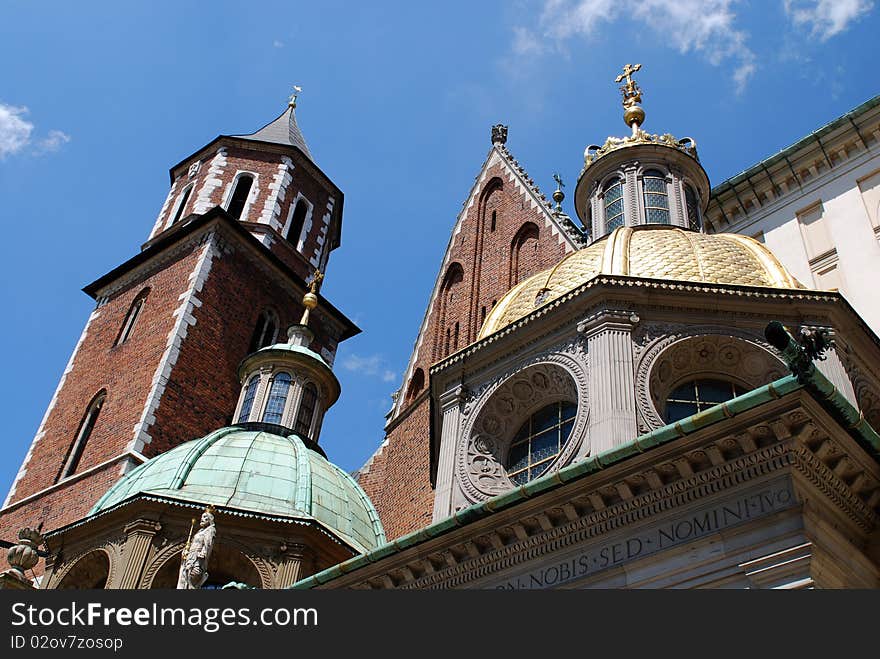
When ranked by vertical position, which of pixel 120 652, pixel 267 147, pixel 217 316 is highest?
pixel 267 147

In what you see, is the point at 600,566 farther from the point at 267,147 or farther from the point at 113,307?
the point at 267,147

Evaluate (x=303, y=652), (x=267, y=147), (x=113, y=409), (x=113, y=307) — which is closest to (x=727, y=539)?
(x=303, y=652)

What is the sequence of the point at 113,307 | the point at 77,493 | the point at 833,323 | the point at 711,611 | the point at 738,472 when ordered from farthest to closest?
1. the point at 113,307
2. the point at 77,493
3. the point at 833,323
4. the point at 738,472
5. the point at 711,611

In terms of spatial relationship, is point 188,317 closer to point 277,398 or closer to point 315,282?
point 315,282

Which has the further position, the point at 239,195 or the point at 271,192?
the point at 239,195

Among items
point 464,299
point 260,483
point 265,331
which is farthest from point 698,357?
point 265,331

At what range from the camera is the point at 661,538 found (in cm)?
827

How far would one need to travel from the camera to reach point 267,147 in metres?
34.9

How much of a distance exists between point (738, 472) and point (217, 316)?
2248 cm

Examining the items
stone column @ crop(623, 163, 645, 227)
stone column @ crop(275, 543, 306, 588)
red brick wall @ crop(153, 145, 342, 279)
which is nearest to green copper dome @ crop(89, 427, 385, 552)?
stone column @ crop(275, 543, 306, 588)

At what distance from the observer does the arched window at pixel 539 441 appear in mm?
12750

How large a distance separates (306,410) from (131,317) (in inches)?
359

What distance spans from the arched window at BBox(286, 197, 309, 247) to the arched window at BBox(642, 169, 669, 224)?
17958 mm

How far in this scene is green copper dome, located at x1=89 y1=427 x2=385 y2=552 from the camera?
56.7 ft
